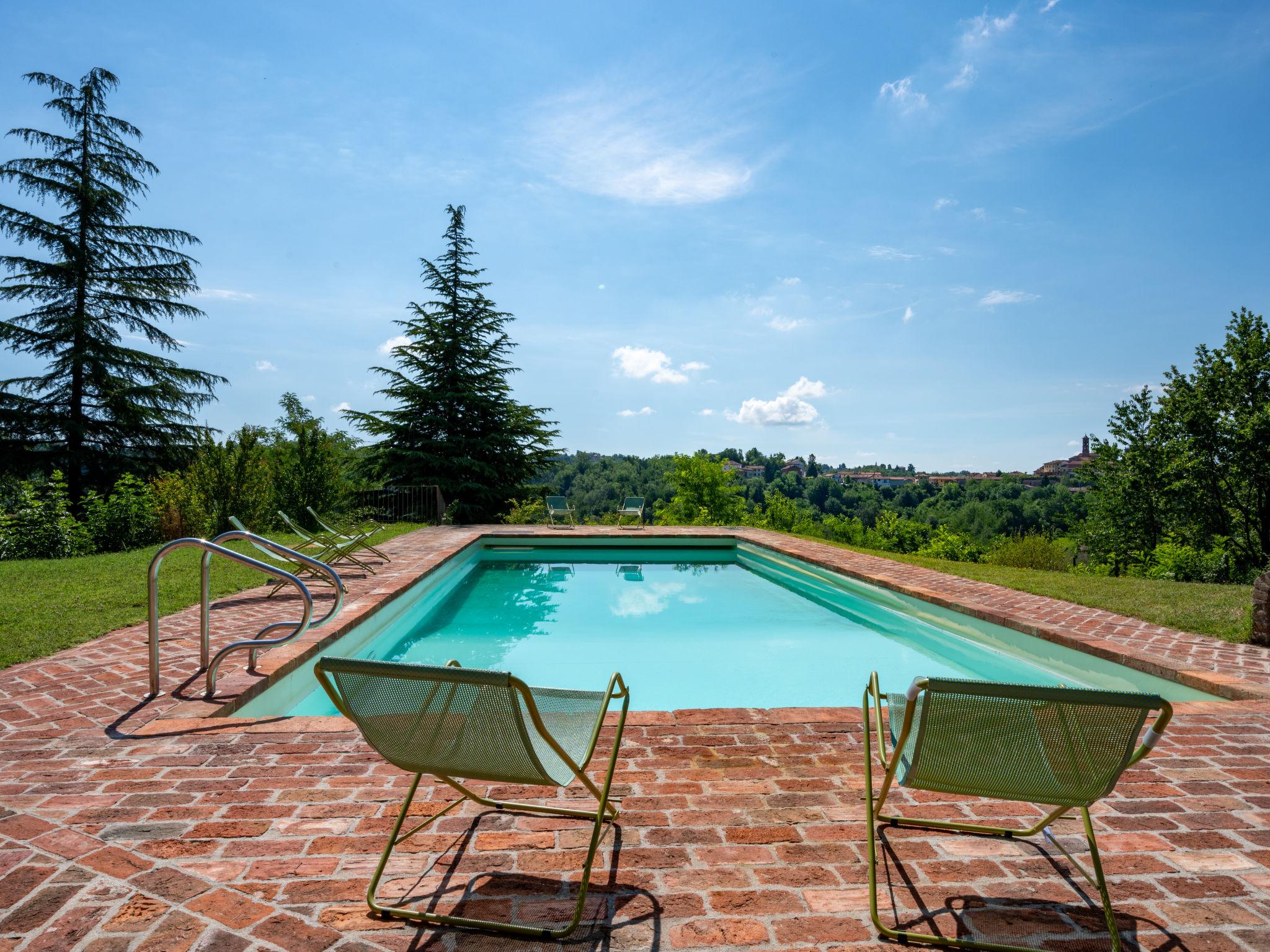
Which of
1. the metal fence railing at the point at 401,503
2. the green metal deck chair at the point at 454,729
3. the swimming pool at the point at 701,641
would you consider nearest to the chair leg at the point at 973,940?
the green metal deck chair at the point at 454,729

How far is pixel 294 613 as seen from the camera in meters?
6.08

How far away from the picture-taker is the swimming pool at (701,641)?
550cm

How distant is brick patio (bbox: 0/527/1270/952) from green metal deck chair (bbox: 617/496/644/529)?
1072 cm

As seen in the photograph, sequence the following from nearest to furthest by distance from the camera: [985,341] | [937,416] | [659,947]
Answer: [659,947]
[985,341]
[937,416]

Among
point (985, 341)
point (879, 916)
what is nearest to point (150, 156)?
point (879, 916)

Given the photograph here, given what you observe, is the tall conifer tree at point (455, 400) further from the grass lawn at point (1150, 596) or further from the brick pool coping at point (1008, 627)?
the grass lawn at point (1150, 596)

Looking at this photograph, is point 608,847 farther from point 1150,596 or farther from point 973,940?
point 1150,596

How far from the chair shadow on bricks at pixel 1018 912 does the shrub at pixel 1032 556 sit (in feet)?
40.6

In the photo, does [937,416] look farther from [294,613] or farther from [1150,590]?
[294,613]

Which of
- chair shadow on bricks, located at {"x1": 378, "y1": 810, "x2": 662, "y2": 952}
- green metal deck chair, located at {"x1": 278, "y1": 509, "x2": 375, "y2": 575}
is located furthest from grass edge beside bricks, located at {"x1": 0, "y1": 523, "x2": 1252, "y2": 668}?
chair shadow on bricks, located at {"x1": 378, "y1": 810, "x2": 662, "y2": 952}

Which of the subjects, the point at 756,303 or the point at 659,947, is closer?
the point at 659,947

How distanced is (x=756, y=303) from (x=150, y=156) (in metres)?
16.4

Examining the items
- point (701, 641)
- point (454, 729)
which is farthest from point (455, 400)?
point (454, 729)

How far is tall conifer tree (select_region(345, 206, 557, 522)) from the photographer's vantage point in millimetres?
19672
